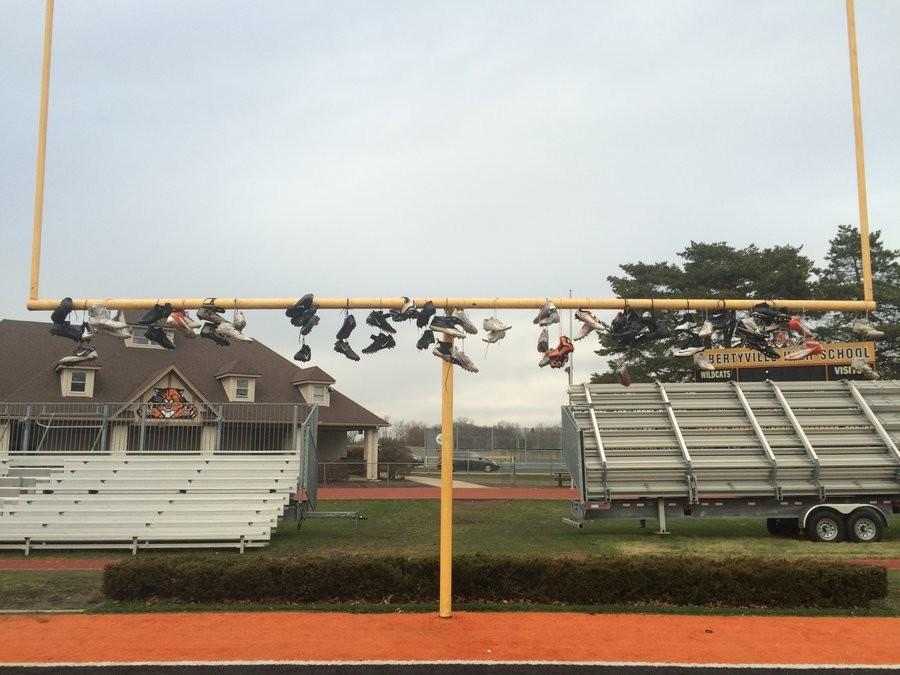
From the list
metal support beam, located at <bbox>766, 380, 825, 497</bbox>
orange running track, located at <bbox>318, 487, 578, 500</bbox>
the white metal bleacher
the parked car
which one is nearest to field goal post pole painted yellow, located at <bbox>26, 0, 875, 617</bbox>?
the white metal bleacher

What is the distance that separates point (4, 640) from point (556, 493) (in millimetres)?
23082

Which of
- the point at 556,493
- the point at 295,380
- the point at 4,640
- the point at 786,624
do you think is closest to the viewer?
the point at 4,640

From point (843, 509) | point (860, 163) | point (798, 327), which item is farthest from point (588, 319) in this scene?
point (843, 509)

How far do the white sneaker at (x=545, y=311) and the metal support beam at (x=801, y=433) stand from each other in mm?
11694

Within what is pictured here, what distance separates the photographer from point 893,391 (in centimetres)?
1852

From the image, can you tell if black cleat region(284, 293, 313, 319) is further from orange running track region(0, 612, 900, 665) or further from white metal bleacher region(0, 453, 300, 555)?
white metal bleacher region(0, 453, 300, 555)

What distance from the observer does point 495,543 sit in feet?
49.7

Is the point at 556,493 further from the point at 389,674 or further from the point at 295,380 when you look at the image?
the point at 389,674

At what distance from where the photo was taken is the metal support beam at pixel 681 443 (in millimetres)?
15977

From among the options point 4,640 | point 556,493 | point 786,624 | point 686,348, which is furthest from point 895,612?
point 556,493

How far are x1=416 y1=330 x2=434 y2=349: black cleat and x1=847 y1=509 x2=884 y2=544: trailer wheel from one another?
13.1m

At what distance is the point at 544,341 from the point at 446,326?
1128 millimetres

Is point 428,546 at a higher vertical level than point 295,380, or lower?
lower

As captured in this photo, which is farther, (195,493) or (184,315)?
Answer: (195,493)
